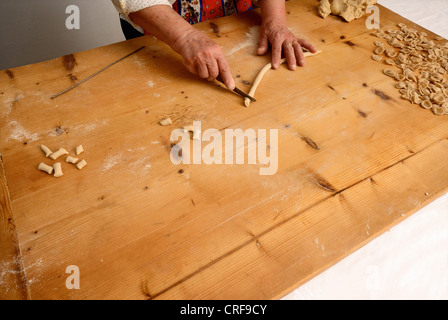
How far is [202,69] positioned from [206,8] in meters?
0.56

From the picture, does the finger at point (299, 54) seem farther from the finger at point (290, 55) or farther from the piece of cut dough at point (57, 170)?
the piece of cut dough at point (57, 170)

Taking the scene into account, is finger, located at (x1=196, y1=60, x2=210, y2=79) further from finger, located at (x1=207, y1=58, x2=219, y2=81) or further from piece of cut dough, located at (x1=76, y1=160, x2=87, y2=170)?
piece of cut dough, located at (x1=76, y1=160, x2=87, y2=170)

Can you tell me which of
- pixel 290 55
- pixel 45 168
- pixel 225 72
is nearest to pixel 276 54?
pixel 290 55

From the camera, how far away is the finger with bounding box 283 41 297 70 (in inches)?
51.9

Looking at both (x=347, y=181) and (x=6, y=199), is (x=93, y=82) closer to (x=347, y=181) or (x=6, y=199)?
(x=6, y=199)

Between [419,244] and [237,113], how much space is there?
71 centimetres

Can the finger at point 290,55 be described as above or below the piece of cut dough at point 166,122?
above

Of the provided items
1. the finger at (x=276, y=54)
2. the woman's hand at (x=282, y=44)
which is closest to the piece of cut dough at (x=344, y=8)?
the woman's hand at (x=282, y=44)

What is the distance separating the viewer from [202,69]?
1.20 meters

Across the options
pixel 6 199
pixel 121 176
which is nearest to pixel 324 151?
pixel 121 176

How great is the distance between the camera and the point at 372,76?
4.37ft

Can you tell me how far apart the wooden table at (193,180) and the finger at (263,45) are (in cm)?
4

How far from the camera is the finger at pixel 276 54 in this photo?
132 cm
